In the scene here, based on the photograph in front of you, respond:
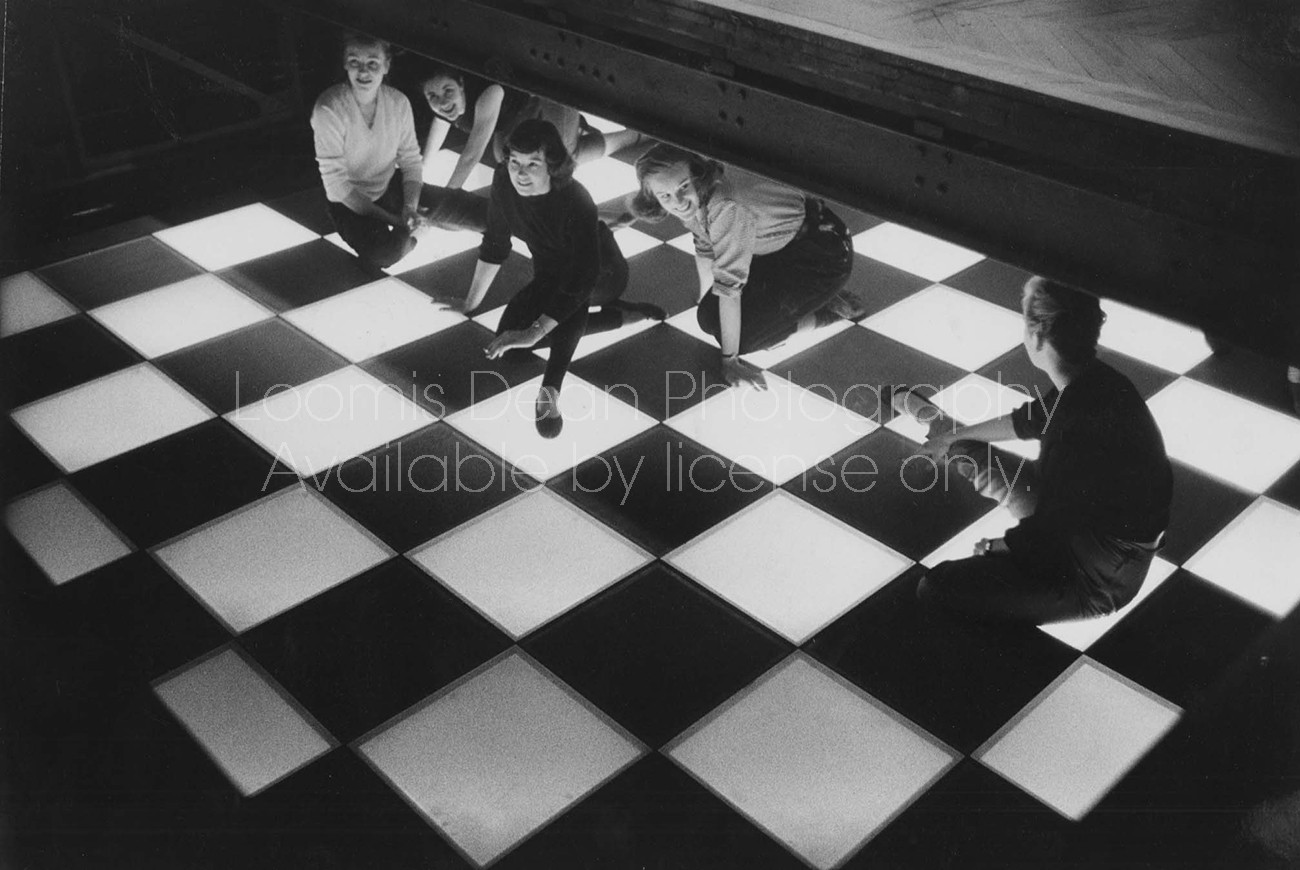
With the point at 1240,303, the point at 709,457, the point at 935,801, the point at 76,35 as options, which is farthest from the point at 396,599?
the point at 76,35

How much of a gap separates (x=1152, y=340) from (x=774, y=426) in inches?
29.2

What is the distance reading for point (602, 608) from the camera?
72.2 inches

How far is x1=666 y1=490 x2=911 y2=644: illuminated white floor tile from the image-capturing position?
1.83 m

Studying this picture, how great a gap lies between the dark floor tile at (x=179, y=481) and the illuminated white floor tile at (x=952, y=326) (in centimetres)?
134

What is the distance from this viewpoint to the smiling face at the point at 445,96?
262 centimetres

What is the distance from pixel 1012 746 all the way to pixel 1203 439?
0.83 metres

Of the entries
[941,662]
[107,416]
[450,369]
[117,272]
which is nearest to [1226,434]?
[941,662]

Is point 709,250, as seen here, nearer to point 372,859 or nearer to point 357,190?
point 357,190

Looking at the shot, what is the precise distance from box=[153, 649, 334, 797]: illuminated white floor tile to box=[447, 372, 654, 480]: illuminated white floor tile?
67 cm

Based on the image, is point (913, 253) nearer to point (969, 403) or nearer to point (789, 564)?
point (969, 403)

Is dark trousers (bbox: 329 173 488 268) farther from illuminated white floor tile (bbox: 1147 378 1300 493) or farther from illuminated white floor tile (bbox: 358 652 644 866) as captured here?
illuminated white floor tile (bbox: 1147 378 1300 493)

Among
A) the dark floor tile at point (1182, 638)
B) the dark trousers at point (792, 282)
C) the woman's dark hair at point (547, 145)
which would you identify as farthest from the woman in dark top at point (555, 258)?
the dark floor tile at point (1182, 638)

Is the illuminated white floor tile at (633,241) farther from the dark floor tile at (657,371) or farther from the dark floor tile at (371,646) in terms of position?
the dark floor tile at (371,646)

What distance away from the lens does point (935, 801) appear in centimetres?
152
